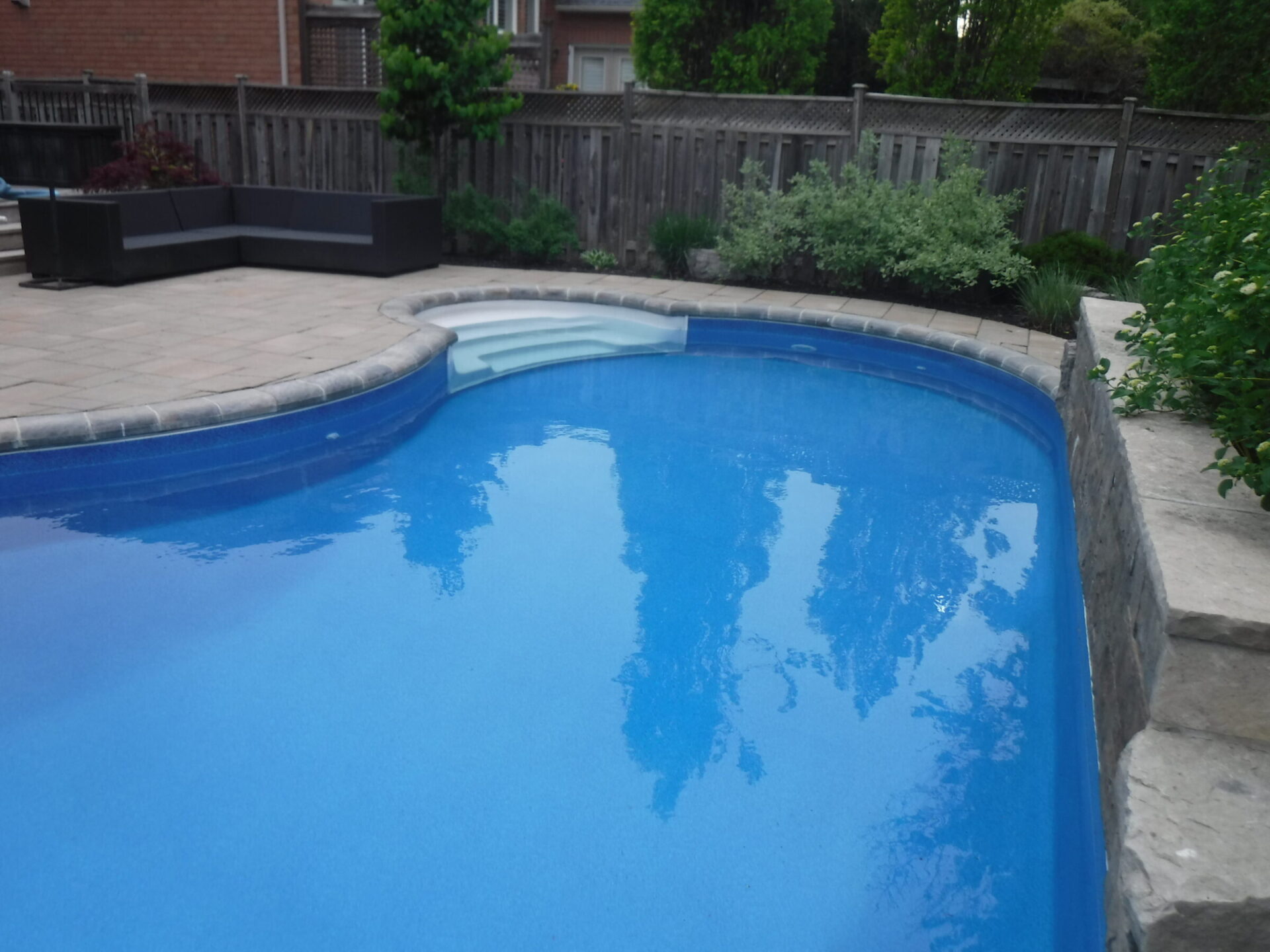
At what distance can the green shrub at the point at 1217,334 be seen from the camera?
2695 mm

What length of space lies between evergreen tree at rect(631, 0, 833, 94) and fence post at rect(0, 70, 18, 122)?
7159 mm

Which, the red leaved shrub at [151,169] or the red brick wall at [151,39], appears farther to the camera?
the red brick wall at [151,39]

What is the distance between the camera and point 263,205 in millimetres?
9711

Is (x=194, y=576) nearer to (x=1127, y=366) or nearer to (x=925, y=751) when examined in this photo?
(x=925, y=751)

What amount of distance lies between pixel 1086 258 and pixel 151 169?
25.9 feet

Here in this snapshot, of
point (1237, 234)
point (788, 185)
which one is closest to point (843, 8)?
point (788, 185)

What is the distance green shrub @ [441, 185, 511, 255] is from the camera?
10.1 m

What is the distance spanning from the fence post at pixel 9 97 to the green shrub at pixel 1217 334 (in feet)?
40.4

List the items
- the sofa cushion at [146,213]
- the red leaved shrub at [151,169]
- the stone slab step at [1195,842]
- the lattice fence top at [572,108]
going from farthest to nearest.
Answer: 1. the lattice fence top at [572,108]
2. the red leaved shrub at [151,169]
3. the sofa cushion at [146,213]
4. the stone slab step at [1195,842]

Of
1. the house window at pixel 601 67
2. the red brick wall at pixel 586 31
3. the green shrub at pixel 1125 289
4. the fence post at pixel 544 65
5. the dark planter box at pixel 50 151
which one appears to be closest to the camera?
the green shrub at pixel 1125 289

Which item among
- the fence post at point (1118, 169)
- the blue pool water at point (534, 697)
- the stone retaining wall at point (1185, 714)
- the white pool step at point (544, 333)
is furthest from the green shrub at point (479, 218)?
the stone retaining wall at point (1185, 714)

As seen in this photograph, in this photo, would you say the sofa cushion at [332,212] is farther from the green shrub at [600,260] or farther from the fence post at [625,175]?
the fence post at [625,175]

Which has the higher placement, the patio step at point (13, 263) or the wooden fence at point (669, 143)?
the wooden fence at point (669, 143)

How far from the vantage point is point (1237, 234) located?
364 cm
